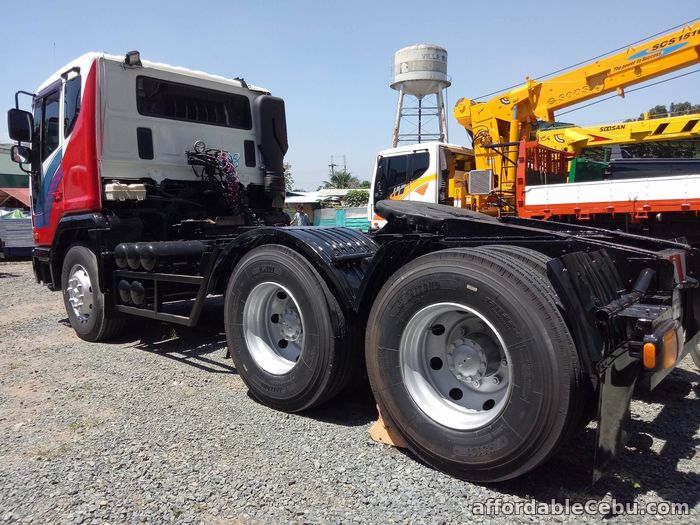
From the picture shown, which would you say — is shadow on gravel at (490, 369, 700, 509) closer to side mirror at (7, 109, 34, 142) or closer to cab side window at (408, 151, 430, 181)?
side mirror at (7, 109, 34, 142)

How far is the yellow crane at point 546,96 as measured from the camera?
867 cm

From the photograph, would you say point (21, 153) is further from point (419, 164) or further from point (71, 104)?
point (419, 164)

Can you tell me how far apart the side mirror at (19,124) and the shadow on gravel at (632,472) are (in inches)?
262

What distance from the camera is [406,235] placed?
329 cm

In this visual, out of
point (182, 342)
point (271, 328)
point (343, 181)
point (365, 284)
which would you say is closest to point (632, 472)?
point (365, 284)

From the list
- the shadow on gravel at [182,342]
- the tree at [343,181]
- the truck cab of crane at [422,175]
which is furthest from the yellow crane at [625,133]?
the tree at [343,181]

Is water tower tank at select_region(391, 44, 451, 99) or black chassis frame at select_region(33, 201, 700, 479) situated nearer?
black chassis frame at select_region(33, 201, 700, 479)

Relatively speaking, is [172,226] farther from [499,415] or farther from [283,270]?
[499,415]

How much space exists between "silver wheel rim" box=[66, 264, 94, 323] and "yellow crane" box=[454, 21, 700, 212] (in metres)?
5.93

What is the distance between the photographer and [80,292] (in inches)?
247

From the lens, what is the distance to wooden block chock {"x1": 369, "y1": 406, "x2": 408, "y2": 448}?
3162mm

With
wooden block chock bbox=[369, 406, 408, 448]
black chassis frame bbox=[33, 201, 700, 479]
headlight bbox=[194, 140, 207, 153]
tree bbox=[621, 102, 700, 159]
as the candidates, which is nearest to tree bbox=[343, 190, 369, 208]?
tree bbox=[621, 102, 700, 159]

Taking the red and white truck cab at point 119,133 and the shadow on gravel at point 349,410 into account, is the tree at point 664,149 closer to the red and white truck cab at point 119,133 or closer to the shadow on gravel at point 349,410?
the red and white truck cab at point 119,133

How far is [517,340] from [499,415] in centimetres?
40
